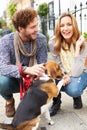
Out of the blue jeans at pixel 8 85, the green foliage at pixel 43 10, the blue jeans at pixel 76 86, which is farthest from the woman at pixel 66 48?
the green foliage at pixel 43 10

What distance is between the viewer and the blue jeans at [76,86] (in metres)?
4.50

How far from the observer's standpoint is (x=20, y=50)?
4.34 metres

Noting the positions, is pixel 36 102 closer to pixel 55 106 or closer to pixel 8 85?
pixel 8 85

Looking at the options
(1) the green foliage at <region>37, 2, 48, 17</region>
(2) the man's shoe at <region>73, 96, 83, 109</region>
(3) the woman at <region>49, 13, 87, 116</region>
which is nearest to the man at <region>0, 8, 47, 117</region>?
(3) the woman at <region>49, 13, 87, 116</region>

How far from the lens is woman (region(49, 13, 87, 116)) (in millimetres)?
4465

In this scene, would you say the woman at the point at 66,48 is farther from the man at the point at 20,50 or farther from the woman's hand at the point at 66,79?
the man at the point at 20,50

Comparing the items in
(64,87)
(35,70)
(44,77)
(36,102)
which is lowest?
(64,87)

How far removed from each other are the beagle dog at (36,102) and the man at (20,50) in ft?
0.55

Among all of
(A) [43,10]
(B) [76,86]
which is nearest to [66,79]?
(B) [76,86]

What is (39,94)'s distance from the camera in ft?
12.7

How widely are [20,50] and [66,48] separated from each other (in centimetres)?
72

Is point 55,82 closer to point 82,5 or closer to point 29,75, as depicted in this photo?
point 29,75

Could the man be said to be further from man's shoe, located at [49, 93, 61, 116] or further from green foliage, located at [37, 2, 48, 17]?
green foliage, located at [37, 2, 48, 17]

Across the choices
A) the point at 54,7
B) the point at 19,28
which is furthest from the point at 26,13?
the point at 54,7
